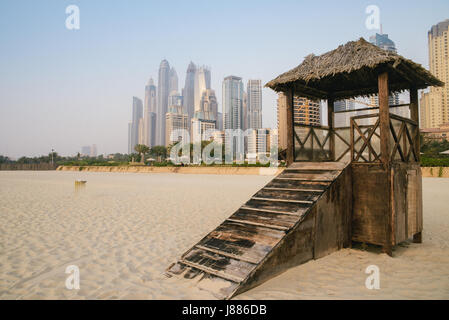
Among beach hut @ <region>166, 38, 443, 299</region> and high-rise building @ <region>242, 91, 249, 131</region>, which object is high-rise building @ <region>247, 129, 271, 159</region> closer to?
high-rise building @ <region>242, 91, 249, 131</region>

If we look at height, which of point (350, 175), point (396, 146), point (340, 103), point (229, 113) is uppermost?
point (229, 113)

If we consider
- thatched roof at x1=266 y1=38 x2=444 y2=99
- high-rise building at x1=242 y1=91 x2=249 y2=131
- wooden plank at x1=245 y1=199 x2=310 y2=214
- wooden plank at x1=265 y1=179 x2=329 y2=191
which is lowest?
wooden plank at x1=245 y1=199 x2=310 y2=214

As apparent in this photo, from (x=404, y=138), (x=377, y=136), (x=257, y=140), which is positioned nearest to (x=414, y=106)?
(x=404, y=138)

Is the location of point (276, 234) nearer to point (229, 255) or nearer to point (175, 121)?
point (229, 255)

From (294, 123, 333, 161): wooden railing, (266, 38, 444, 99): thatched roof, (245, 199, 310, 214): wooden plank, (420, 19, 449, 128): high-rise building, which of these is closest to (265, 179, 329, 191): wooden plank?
(245, 199, 310, 214): wooden plank

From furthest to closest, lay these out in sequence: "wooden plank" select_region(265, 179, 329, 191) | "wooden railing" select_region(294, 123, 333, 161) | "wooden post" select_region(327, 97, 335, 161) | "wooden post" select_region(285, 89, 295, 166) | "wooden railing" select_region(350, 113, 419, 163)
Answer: "wooden post" select_region(327, 97, 335, 161) < "wooden railing" select_region(294, 123, 333, 161) < "wooden post" select_region(285, 89, 295, 166) < "wooden railing" select_region(350, 113, 419, 163) < "wooden plank" select_region(265, 179, 329, 191)

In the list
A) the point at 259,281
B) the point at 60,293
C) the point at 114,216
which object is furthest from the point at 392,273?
the point at 114,216

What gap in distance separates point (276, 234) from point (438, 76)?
12821 cm

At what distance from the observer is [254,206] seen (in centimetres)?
534

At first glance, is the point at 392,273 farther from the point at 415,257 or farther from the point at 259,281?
A: the point at 259,281

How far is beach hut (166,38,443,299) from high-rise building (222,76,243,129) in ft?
505

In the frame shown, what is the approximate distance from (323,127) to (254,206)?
3.76 metres

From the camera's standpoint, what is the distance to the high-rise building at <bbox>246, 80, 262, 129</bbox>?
173 metres
